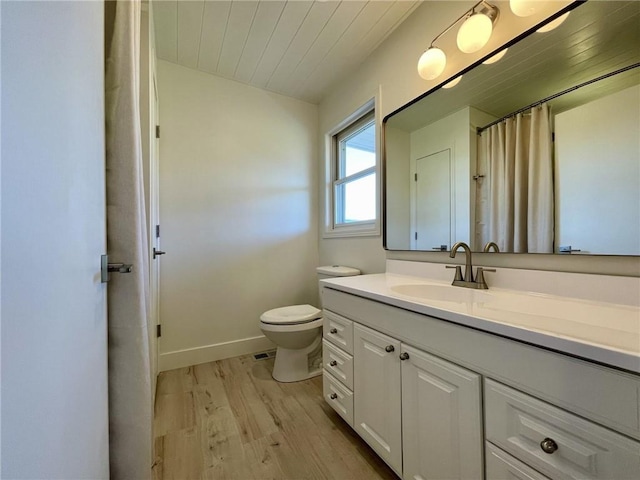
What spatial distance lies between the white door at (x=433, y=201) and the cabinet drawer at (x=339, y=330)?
0.65 metres

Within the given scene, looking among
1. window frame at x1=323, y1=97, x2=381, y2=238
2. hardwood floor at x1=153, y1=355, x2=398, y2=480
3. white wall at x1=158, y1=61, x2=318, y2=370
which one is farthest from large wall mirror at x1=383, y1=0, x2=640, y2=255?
white wall at x1=158, y1=61, x2=318, y2=370

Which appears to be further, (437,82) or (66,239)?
(437,82)

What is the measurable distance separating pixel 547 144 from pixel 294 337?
1.69 metres

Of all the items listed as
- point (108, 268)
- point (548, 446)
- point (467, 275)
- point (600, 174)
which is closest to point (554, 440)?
point (548, 446)

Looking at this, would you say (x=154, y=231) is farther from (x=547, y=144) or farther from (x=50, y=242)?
(x=547, y=144)

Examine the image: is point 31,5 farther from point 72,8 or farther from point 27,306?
point 27,306

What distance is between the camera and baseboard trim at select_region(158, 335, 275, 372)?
2018mm

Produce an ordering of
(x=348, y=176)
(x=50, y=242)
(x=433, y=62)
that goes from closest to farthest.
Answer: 1. (x=50, y=242)
2. (x=433, y=62)
3. (x=348, y=176)

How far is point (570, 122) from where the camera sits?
0.96m

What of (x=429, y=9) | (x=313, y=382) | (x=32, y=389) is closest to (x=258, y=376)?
(x=313, y=382)

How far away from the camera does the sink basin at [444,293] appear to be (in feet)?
3.61

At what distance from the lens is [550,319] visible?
72 centimetres

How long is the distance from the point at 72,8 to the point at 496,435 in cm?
141

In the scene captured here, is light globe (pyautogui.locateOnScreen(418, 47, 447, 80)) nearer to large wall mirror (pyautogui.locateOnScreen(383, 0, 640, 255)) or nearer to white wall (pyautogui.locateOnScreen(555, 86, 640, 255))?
large wall mirror (pyautogui.locateOnScreen(383, 0, 640, 255))
